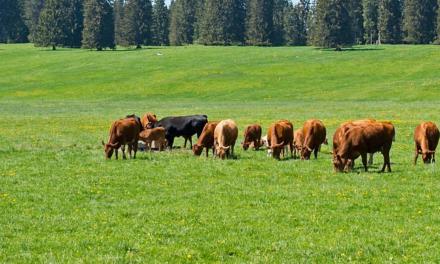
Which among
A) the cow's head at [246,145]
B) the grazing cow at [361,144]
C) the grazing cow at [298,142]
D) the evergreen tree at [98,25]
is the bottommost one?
the cow's head at [246,145]

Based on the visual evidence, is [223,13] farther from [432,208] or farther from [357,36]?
[432,208]

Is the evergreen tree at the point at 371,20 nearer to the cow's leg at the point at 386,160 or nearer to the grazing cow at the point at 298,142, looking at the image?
the grazing cow at the point at 298,142

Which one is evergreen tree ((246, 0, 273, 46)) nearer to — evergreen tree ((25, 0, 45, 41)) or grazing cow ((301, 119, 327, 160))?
evergreen tree ((25, 0, 45, 41))

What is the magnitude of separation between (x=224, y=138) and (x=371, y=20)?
131 m

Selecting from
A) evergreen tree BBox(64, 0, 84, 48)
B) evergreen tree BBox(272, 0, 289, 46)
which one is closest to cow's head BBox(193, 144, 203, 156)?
evergreen tree BBox(64, 0, 84, 48)

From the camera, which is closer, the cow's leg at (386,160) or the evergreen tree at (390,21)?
the cow's leg at (386,160)

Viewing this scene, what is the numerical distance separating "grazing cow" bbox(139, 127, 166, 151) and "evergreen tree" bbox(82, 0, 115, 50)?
329 feet

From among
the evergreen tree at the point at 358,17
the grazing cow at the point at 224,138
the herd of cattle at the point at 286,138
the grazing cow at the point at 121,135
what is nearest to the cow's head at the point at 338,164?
the herd of cattle at the point at 286,138

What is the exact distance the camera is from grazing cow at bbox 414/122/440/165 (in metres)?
24.5

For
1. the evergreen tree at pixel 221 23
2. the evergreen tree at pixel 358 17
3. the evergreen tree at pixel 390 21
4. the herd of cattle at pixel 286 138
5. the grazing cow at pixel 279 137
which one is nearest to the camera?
the herd of cattle at pixel 286 138

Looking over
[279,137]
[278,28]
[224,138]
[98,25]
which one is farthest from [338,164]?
[278,28]

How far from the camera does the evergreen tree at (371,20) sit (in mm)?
151750

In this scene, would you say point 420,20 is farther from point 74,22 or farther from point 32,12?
point 32,12

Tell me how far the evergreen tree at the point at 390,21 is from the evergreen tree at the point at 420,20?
423cm
